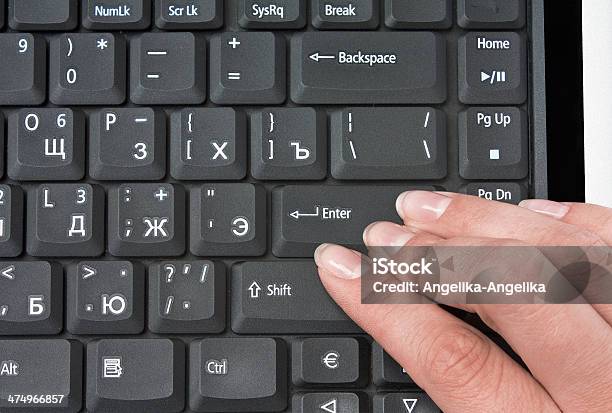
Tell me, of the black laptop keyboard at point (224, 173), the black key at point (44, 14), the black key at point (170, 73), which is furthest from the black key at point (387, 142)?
the black key at point (44, 14)

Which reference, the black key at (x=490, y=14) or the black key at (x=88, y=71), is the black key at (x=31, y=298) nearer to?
the black key at (x=88, y=71)

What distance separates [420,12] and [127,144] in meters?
0.29

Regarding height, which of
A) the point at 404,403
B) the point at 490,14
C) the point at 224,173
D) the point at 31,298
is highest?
the point at 490,14

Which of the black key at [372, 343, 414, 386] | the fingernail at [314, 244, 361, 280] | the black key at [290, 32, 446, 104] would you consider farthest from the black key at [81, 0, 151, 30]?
the black key at [372, 343, 414, 386]

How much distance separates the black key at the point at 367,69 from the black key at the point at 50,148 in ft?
0.64

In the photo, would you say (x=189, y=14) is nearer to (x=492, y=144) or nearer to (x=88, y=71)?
(x=88, y=71)

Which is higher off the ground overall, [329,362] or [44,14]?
[44,14]

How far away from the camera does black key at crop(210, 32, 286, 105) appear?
2.32 feet

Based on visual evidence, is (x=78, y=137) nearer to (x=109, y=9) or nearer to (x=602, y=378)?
(x=109, y=9)

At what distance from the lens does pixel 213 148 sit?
706 mm

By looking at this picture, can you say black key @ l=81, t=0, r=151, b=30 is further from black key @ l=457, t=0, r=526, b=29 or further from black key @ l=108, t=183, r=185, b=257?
black key @ l=457, t=0, r=526, b=29

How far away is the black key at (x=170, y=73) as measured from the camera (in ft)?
2.33

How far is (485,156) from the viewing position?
707mm

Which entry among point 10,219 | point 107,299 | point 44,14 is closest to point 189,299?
point 107,299
